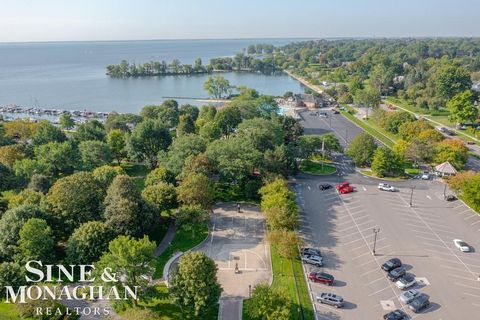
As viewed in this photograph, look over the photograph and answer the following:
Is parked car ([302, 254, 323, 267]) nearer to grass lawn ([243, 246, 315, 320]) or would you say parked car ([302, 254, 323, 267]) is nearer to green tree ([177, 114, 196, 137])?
grass lawn ([243, 246, 315, 320])

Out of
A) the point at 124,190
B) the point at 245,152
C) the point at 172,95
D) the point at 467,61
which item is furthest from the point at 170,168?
the point at 467,61

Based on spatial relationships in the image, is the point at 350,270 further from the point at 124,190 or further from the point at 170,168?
the point at 170,168

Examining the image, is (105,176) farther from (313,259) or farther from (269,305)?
(269,305)

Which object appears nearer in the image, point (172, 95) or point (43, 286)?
point (43, 286)

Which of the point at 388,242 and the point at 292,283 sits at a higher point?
the point at 388,242

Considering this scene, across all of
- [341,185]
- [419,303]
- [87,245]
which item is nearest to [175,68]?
[341,185]

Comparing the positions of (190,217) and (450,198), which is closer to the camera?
(190,217)

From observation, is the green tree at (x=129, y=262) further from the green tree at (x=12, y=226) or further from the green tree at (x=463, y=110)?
the green tree at (x=463, y=110)

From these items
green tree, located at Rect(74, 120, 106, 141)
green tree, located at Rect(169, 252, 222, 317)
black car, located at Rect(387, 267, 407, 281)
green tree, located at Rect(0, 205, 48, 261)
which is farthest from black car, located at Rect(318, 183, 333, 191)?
green tree, located at Rect(74, 120, 106, 141)
